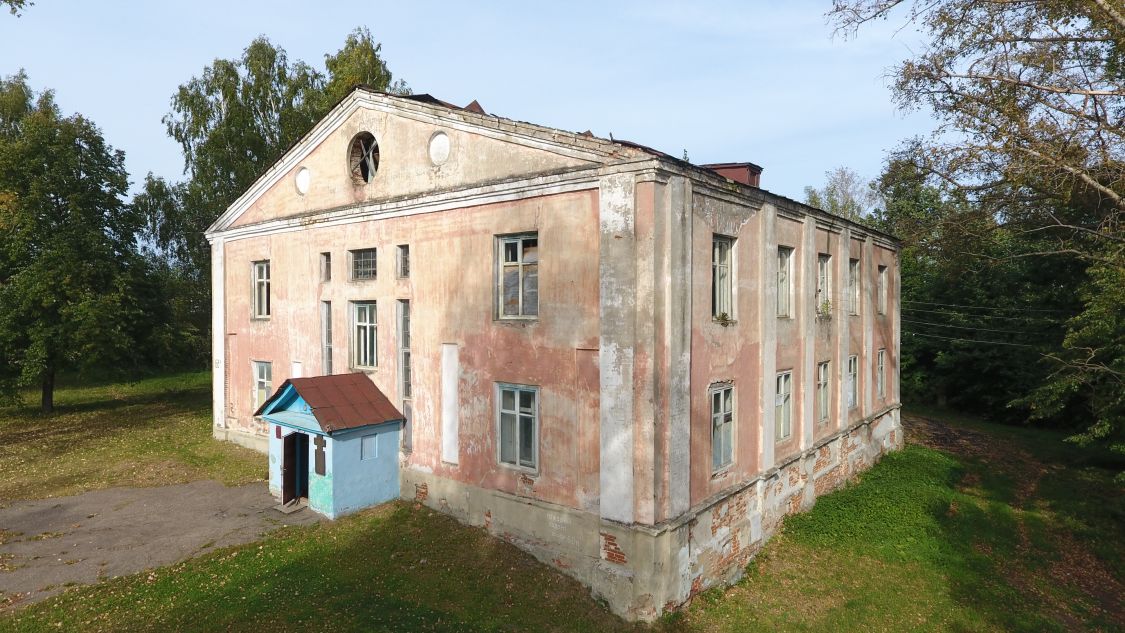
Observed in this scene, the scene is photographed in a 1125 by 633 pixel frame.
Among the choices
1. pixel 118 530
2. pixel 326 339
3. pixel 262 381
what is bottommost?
pixel 118 530

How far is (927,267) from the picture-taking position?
34375 millimetres

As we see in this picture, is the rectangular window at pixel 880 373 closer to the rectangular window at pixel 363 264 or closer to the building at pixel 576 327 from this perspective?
the building at pixel 576 327

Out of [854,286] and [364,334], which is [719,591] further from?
[854,286]

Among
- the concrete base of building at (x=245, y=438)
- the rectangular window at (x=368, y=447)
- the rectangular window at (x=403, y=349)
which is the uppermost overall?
the rectangular window at (x=403, y=349)

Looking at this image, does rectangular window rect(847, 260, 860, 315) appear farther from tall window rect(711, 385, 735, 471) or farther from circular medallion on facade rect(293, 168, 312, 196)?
circular medallion on facade rect(293, 168, 312, 196)

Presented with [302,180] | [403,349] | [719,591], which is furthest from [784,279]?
[302,180]

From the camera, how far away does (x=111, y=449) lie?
19.0 metres

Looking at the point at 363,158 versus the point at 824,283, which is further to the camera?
the point at 824,283

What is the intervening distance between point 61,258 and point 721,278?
23.4 m

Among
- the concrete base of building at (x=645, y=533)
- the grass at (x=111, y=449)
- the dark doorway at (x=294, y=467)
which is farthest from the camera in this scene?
the grass at (x=111, y=449)

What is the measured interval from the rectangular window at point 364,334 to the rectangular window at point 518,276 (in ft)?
13.6

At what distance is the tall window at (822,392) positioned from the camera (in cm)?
1517

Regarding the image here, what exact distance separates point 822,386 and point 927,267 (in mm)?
23803

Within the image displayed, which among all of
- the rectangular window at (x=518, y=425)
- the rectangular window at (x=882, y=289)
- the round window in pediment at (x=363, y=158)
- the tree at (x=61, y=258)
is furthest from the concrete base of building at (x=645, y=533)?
the tree at (x=61, y=258)
